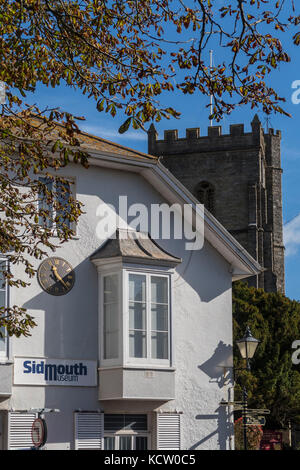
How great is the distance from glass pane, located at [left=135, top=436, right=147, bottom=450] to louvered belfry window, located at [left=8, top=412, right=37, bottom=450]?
301cm

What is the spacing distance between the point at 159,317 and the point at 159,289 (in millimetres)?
700

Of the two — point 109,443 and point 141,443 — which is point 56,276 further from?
point 141,443

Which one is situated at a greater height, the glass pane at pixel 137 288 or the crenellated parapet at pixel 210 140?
the crenellated parapet at pixel 210 140

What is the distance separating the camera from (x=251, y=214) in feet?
321

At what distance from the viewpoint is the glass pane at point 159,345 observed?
998 inches

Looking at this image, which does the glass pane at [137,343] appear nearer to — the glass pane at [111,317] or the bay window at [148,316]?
the bay window at [148,316]

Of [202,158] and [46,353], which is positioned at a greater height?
[202,158]

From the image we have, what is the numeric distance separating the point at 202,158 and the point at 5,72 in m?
85.4

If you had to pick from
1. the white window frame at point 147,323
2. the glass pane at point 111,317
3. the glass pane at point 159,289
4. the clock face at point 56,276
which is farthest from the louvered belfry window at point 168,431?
the clock face at point 56,276

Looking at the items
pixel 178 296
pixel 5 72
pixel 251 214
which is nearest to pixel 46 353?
pixel 178 296

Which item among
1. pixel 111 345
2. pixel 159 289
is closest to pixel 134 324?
pixel 111 345

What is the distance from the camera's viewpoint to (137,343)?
25062 millimetres

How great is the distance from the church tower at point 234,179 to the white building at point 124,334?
227 feet

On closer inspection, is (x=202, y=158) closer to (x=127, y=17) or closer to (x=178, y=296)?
(x=178, y=296)
